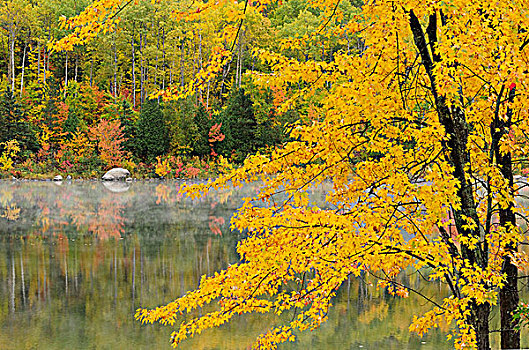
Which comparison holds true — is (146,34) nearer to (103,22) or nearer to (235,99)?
(235,99)

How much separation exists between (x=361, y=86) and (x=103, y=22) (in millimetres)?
1908

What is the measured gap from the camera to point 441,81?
350 cm

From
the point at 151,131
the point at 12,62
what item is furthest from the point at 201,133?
the point at 12,62

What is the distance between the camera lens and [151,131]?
36719 millimetres

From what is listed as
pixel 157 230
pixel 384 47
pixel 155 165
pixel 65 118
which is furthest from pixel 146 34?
pixel 384 47

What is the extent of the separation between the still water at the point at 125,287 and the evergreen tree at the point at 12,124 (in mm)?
16029

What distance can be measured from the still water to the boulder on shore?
14537 mm

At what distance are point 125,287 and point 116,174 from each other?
2547cm

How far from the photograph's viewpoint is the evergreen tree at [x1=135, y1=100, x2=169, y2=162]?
36.6 meters

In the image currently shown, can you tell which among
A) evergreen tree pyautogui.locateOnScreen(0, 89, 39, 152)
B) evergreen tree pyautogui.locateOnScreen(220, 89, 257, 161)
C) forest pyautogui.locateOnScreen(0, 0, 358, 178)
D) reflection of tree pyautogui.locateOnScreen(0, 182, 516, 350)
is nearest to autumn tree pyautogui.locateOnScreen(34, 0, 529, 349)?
reflection of tree pyautogui.locateOnScreen(0, 182, 516, 350)

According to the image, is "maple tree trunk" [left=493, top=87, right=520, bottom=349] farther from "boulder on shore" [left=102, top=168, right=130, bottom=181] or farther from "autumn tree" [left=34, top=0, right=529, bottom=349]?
"boulder on shore" [left=102, top=168, right=130, bottom=181]

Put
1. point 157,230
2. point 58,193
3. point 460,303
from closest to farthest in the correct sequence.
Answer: point 460,303
point 157,230
point 58,193

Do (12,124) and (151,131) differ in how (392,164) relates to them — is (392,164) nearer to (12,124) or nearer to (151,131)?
(151,131)

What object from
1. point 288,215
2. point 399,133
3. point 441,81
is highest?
point 441,81
